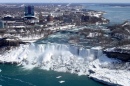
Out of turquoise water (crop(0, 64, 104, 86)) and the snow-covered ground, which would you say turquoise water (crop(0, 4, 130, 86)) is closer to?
turquoise water (crop(0, 64, 104, 86))

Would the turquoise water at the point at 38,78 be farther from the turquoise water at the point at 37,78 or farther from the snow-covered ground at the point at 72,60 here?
the snow-covered ground at the point at 72,60

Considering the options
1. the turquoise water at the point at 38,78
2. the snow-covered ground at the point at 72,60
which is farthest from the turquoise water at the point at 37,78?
the snow-covered ground at the point at 72,60

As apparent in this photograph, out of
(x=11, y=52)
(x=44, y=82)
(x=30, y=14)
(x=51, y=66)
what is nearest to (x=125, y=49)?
(x=51, y=66)

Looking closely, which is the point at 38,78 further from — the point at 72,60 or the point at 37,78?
the point at 72,60

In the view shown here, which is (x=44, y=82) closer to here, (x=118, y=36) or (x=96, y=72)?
(x=96, y=72)

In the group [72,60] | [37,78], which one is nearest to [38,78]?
[37,78]

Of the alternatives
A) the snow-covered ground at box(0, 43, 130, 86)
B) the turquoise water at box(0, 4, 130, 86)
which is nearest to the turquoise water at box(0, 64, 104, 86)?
the turquoise water at box(0, 4, 130, 86)
